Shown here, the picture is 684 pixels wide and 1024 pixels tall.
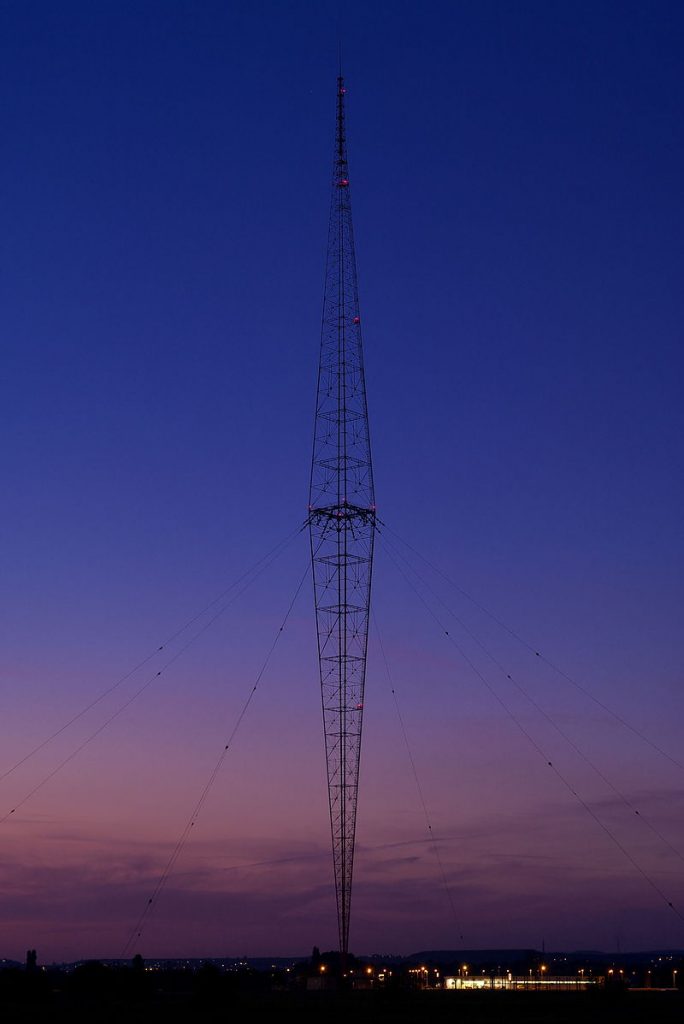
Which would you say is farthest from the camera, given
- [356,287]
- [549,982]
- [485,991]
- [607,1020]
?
[549,982]

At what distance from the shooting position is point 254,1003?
279 ft

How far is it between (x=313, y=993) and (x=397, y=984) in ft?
26.2

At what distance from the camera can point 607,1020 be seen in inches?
2842

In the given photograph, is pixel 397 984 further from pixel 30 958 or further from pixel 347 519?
pixel 30 958

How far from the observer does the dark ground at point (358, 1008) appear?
7219 cm

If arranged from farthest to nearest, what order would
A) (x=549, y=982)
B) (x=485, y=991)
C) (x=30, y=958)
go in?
(x=30, y=958)
(x=549, y=982)
(x=485, y=991)

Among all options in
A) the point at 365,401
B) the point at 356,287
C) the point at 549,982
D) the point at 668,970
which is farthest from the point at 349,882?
the point at 668,970

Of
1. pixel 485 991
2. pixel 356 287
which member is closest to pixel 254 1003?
pixel 485 991

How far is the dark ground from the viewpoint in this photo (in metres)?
72.2

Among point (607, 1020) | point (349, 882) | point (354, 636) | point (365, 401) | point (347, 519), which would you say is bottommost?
point (607, 1020)

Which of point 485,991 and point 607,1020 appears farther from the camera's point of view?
point 485,991

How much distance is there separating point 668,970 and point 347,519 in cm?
11361

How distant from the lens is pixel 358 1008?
78812 millimetres

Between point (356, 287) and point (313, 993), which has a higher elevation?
point (356, 287)
